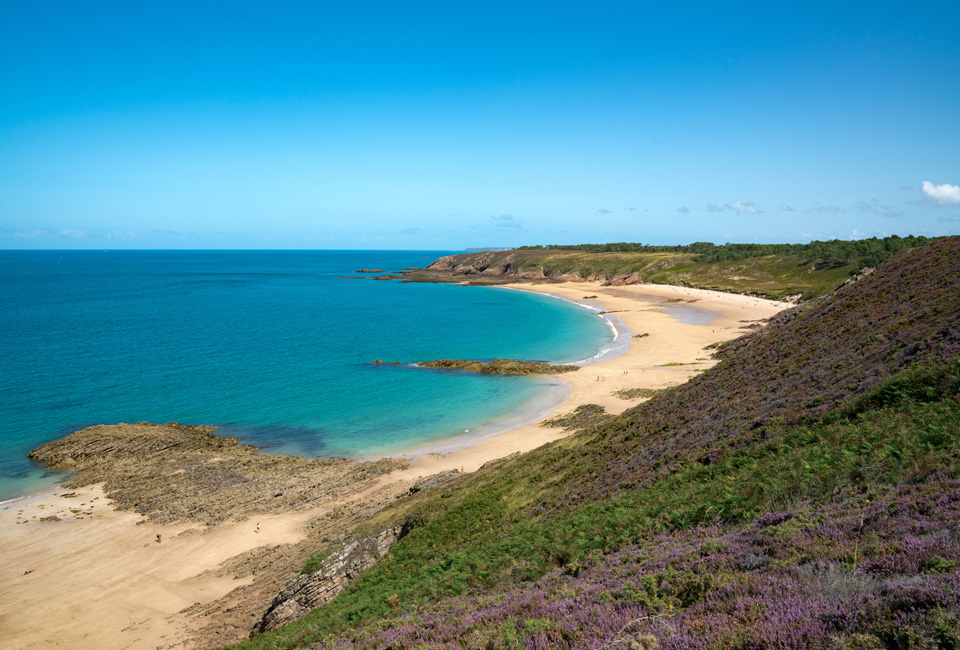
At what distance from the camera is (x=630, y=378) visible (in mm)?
54156

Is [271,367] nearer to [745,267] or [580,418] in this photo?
[580,418]

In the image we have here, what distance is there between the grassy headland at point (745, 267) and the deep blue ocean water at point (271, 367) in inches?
1913

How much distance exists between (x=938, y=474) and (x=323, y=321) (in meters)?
96.5

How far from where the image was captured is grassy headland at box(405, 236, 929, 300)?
118438 millimetres

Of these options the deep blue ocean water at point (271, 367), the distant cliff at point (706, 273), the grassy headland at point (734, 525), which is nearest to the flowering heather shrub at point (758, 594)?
the grassy headland at point (734, 525)

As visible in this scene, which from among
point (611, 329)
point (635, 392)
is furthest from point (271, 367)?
point (611, 329)

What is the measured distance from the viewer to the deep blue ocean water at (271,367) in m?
42.6

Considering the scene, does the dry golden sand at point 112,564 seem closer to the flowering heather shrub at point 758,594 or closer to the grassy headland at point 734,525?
the grassy headland at point 734,525

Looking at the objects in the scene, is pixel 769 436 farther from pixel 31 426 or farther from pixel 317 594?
pixel 31 426

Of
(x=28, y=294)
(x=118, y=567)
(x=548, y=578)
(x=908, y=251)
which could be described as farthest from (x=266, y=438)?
(x=28, y=294)

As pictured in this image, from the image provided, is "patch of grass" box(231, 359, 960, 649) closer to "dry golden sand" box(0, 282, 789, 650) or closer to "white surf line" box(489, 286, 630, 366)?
"dry golden sand" box(0, 282, 789, 650)

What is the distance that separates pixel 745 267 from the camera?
14950 centimetres

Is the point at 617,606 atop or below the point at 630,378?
atop

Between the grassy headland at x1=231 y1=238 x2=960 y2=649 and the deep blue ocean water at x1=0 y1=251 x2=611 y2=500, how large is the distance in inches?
916
